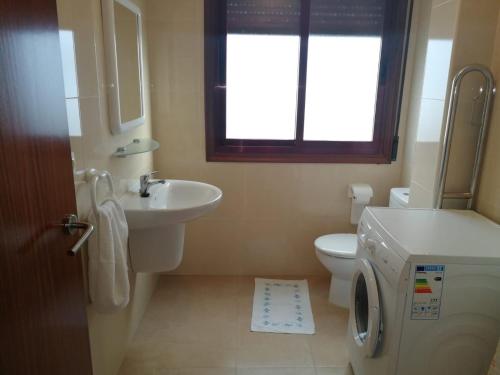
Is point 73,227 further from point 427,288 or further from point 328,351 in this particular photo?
point 328,351

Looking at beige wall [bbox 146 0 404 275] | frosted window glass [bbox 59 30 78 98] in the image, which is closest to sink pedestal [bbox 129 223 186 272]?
beige wall [bbox 146 0 404 275]

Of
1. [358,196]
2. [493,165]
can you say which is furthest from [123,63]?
[493,165]

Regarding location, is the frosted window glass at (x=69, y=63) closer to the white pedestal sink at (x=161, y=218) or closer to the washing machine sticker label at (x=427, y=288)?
the white pedestal sink at (x=161, y=218)

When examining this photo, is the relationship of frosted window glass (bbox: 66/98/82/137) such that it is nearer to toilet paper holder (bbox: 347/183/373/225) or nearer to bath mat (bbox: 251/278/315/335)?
bath mat (bbox: 251/278/315/335)

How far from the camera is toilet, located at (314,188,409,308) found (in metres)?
2.44

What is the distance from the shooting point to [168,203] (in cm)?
223

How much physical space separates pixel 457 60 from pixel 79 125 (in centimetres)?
162

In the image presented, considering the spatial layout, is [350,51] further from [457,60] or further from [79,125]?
[79,125]

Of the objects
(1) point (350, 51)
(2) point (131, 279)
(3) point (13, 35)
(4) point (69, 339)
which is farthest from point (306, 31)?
(4) point (69, 339)

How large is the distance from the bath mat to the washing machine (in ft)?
2.68

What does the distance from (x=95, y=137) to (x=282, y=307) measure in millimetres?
1600

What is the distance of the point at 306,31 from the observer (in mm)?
2631

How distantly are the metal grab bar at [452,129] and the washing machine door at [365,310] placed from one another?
1.72 feet

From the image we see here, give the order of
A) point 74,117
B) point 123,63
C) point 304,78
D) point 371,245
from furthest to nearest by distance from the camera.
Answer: point 304,78, point 123,63, point 371,245, point 74,117
